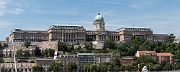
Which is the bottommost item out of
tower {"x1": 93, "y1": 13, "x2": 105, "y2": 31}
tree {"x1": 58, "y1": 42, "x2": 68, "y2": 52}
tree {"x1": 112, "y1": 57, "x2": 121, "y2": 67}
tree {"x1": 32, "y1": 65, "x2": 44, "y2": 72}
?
tree {"x1": 32, "y1": 65, "x2": 44, "y2": 72}

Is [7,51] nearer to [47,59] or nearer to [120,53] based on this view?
[47,59]

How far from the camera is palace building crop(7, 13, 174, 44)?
94438mm

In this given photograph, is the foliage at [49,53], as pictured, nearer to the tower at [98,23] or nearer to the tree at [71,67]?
the tree at [71,67]

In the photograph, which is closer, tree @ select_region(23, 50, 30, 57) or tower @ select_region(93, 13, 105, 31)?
tree @ select_region(23, 50, 30, 57)

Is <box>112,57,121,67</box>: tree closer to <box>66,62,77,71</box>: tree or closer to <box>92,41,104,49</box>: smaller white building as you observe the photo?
<box>66,62,77,71</box>: tree

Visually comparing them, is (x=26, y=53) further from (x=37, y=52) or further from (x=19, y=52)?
(x=37, y=52)

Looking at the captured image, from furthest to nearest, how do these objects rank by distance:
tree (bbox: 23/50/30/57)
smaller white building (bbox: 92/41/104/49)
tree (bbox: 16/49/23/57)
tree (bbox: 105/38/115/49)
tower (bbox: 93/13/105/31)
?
tower (bbox: 93/13/105/31) → tree (bbox: 105/38/115/49) → smaller white building (bbox: 92/41/104/49) → tree (bbox: 23/50/30/57) → tree (bbox: 16/49/23/57)

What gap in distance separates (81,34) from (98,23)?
34.4 ft

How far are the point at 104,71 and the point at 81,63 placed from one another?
1019 cm

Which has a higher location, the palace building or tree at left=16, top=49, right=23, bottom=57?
Result: the palace building

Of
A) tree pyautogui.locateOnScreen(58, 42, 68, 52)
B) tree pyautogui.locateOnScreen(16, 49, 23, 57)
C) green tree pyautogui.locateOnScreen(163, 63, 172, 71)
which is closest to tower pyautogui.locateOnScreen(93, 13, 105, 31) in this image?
tree pyautogui.locateOnScreen(58, 42, 68, 52)

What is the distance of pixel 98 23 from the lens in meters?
105

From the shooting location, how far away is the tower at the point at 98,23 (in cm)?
10412

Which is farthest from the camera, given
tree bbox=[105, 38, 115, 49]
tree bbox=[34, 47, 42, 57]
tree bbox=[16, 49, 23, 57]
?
tree bbox=[105, 38, 115, 49]
